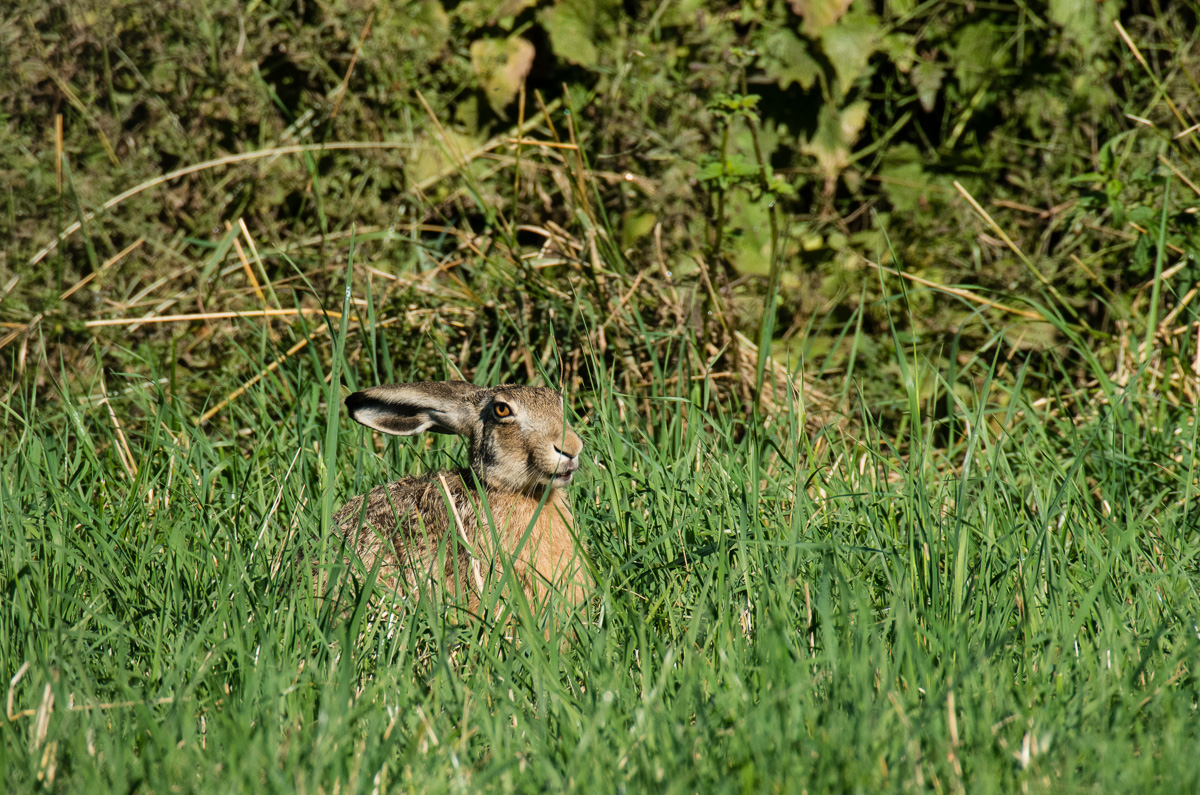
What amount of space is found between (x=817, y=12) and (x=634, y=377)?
2.10 metres

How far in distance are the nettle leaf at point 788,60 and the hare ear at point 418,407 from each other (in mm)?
2659

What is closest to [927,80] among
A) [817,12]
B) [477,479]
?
[817,12]

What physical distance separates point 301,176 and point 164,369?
4.32ft

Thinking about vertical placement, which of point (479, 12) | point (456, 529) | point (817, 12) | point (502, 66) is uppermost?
point (817, 12)

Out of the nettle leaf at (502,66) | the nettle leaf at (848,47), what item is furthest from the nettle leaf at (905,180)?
the nettle leaf at (502,66)

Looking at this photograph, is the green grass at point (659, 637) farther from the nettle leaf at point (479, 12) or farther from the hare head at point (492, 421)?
the nettle leaf at point (479, 12)

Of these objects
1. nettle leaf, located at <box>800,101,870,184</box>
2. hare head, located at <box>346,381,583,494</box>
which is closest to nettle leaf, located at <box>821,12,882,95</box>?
nettle leaf, located at <box>800,101,870,184</box>

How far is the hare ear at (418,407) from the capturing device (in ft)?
12.5

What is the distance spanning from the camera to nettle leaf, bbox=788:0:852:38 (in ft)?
18.4

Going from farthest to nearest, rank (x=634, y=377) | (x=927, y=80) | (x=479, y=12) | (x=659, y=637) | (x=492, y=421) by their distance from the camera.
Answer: (x=479, y=12)
(x=927, y=80)
(x=634, y=377)
(x=492, y=421)
(x=659, y=637)

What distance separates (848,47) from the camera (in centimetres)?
568

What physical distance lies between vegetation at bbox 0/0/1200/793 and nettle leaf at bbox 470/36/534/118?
31mm

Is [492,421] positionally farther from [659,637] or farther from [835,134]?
[835,134]

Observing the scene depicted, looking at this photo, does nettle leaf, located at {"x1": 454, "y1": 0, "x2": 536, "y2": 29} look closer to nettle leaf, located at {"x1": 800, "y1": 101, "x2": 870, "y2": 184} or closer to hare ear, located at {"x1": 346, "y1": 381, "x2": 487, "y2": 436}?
nettle leaf, located at {"x1": 800, "y1": 101, "x2": 870, "y2": 184}
